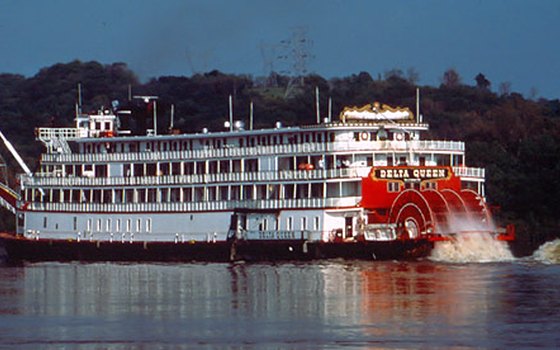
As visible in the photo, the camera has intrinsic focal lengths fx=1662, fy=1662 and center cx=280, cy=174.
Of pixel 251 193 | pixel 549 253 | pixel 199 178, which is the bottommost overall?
pixel 549 253

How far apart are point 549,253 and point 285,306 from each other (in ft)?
73.3

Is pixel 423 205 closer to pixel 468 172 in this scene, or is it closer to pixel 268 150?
pixel 468 172

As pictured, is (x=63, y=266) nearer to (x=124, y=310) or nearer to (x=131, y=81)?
(x=124, y=310)

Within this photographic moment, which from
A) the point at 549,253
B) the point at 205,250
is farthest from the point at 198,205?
the point at 549,253

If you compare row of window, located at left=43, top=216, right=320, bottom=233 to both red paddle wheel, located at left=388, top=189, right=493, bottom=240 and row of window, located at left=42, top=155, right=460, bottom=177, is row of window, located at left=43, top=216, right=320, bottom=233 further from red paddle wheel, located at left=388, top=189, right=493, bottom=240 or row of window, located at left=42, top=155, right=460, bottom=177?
red paddle wheel, located at left=388, top=189, right=493, bottom=240

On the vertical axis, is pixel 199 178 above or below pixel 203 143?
below

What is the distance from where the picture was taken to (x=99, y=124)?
265 ft

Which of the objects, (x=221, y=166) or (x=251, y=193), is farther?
(x=221, y=166)

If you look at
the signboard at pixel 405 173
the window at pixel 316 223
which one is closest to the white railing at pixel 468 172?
the signboard at pixel 405 173

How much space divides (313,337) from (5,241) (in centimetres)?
3903

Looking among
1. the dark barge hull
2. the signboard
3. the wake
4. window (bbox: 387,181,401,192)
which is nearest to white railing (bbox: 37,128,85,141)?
the dark barge hull

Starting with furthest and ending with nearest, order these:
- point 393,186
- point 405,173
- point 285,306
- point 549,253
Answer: point 393,186, point 549,253, point 405,173, point 285,306

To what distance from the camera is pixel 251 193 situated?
241ft

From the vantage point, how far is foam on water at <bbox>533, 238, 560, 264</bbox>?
67.1m
